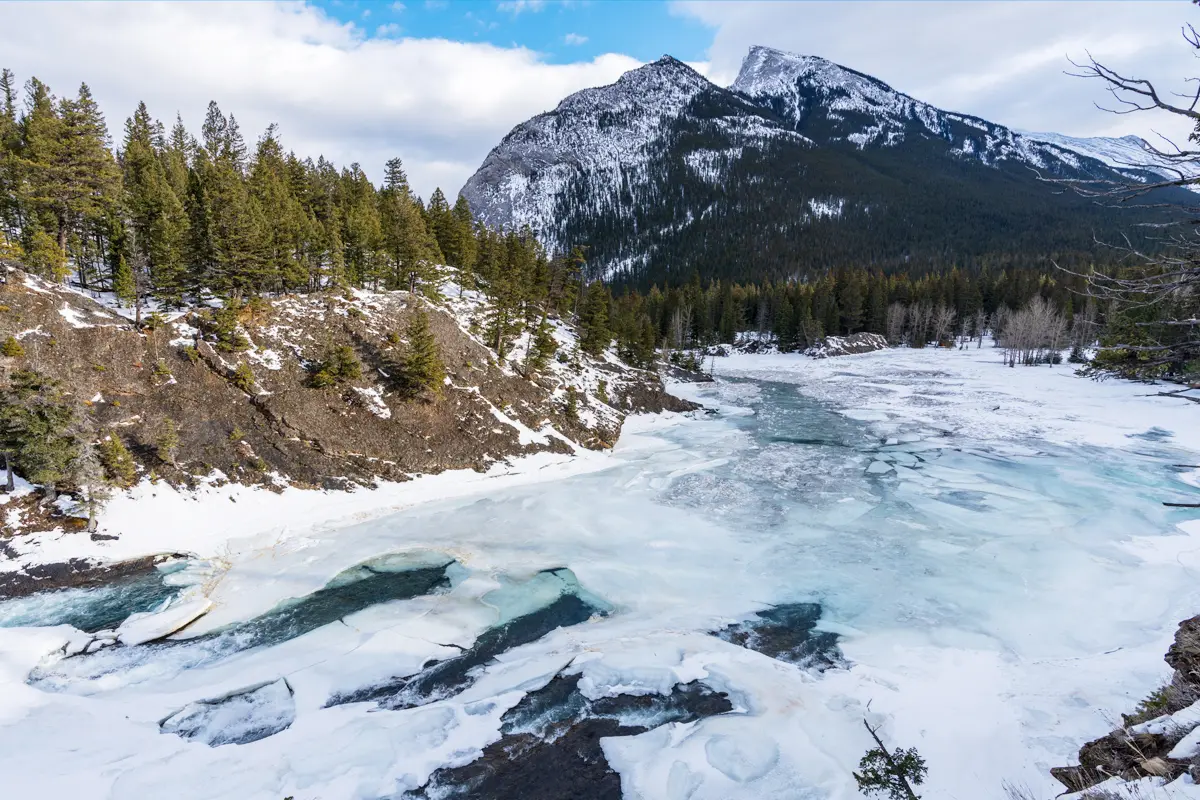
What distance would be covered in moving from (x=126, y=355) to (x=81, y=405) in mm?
7038

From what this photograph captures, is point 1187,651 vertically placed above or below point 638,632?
above

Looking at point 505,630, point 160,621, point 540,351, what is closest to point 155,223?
point 540,351

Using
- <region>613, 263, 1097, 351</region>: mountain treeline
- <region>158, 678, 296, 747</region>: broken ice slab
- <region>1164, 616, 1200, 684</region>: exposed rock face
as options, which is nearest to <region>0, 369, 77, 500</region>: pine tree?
<region>158, 678, 296, 747</region>: broken ice slab

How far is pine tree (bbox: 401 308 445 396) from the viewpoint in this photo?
31.6 m

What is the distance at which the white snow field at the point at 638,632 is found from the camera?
11.4m

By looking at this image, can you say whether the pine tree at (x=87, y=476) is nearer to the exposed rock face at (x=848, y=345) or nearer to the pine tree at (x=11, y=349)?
the pine tree at (x=11, y=349)

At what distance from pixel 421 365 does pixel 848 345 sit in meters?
91.3

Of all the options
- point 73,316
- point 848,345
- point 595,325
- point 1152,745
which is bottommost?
point 1152,745

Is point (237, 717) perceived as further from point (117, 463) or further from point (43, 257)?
point (43, 257)

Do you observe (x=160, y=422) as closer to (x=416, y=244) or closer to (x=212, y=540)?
(x=212, y=540)

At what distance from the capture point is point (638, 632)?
16.2m

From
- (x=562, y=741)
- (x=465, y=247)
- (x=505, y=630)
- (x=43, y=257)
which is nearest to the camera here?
(x=562, y=741)

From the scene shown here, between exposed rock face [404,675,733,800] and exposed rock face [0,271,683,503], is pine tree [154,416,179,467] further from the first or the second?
exposed rock face [404,675,733,800]

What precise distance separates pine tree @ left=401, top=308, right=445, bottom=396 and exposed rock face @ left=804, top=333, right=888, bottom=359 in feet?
262
